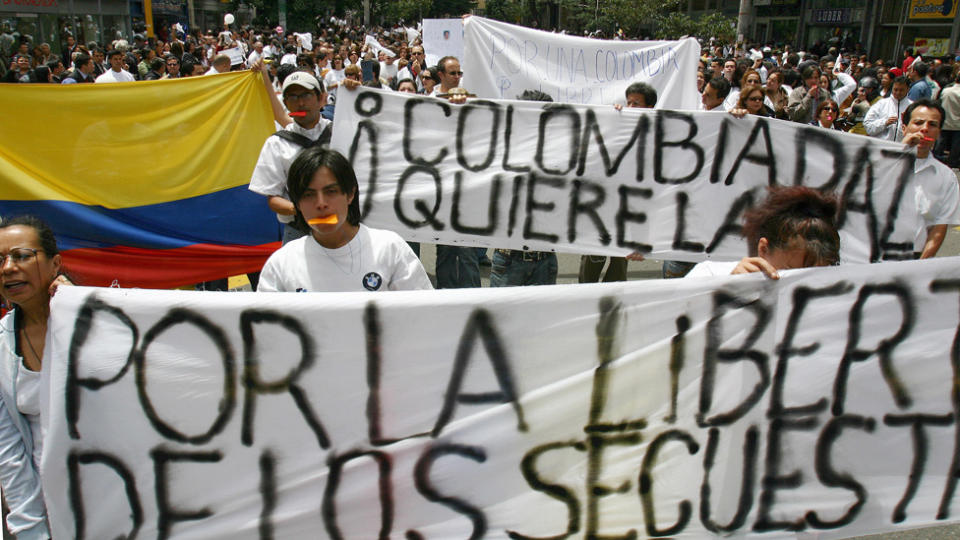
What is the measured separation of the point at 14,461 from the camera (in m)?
1.97

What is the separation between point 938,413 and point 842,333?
0.42m

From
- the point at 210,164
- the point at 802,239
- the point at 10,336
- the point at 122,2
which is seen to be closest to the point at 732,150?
the point at 802,239

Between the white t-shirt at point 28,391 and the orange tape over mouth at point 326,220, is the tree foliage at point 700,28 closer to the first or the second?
the orange tape over mouth at point 326,220

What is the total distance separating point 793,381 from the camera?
2.14 m

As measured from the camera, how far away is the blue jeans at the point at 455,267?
14.4 feet

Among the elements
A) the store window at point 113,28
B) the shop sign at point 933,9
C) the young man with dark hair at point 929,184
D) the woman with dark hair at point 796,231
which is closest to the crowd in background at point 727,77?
the young man with dark hair at point 929,184

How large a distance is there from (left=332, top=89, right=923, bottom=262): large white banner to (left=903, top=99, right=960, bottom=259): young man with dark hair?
0.70 m

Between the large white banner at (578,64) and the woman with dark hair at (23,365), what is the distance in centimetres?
458

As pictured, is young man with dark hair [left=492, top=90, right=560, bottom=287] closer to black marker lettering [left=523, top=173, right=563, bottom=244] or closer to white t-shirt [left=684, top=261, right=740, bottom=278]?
black marker lettering [left=523, top=173, right=563, bottom=244]

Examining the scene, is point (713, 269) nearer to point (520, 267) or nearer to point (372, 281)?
point (372, 281)

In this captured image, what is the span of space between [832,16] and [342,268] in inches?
1272

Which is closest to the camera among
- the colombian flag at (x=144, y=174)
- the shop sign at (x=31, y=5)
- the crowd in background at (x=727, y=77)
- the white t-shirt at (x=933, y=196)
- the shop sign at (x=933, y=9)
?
the white t-shirt at (x=933, y=196)

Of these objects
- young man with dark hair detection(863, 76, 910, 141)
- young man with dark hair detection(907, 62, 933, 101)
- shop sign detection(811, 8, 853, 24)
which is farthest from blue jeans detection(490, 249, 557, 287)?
shop sign detection(811, 8, 853, 24)

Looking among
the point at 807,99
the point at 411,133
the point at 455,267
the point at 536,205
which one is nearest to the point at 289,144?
the point at 411,133
